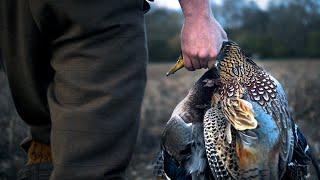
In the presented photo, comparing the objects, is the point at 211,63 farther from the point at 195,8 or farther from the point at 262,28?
the point at 262,28

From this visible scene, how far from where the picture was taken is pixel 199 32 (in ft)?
5.56

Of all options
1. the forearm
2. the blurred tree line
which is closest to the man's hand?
the forearm

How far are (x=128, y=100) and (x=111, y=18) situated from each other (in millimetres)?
215

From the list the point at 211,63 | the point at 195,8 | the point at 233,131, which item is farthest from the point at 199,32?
the point at 233,131

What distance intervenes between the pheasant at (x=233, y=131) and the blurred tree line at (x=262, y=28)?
9.73 metres

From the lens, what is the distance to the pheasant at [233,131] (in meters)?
1.84

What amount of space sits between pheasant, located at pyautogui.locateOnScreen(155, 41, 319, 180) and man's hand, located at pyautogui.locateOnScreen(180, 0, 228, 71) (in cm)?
25

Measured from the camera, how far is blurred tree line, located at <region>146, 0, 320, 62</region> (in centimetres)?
1291

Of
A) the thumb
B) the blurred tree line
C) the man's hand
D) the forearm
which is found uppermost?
the forearm

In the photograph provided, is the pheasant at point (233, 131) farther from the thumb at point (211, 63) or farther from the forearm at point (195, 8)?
the forearm at point (195, 8)

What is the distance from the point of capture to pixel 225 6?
15.4m

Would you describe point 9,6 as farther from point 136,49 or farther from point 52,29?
point 136,49

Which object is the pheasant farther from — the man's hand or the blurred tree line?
the blurred tree line

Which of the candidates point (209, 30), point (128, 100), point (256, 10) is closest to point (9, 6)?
point (128, 100)
